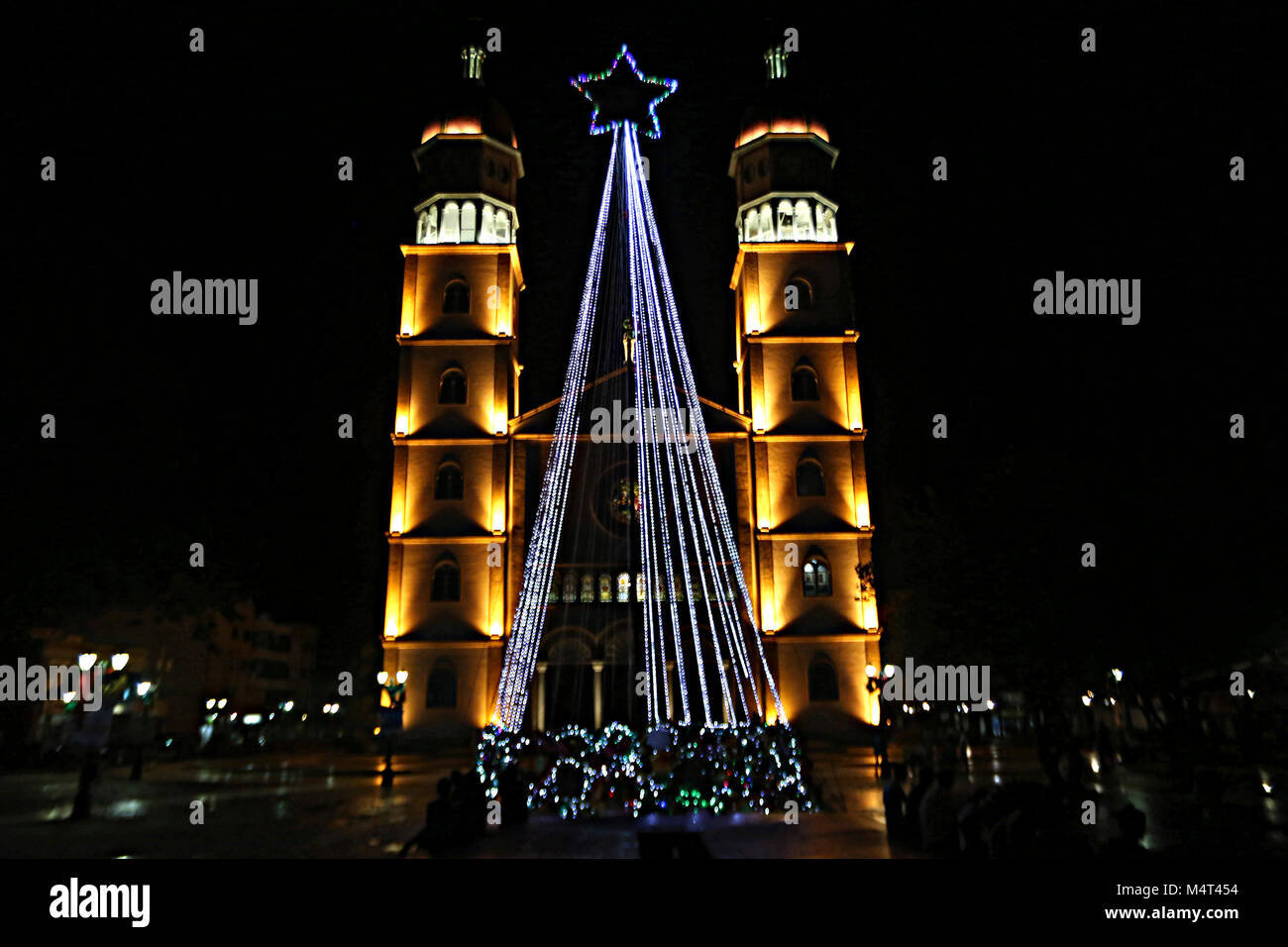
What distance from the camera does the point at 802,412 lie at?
3428 centimetres

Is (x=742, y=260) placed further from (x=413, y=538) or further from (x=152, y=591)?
(x=152, y=591)

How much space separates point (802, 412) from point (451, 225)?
14239 mm

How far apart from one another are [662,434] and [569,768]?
19.4 m

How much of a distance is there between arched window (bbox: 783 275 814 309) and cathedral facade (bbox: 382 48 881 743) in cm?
7

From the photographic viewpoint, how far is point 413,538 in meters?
32.2

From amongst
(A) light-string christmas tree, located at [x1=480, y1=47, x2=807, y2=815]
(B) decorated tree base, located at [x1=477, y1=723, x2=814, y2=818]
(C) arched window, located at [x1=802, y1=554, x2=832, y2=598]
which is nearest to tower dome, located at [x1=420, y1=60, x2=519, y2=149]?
(A) light-string christmas tree, located at [x1=480, y1=47, x2=807, y2=815]

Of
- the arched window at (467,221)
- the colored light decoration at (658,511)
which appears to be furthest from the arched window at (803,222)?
the arched window at (467,221)

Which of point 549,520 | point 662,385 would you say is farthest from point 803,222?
point 549,520

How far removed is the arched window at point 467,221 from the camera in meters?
35.9

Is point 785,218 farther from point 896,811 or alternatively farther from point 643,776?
point 896,811

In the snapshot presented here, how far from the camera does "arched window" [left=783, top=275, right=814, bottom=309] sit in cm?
3559

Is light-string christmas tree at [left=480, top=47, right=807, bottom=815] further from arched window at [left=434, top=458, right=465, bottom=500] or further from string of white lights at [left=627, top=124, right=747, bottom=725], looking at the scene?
arched window at [left=434, top=458, right=465, bottom=500]
